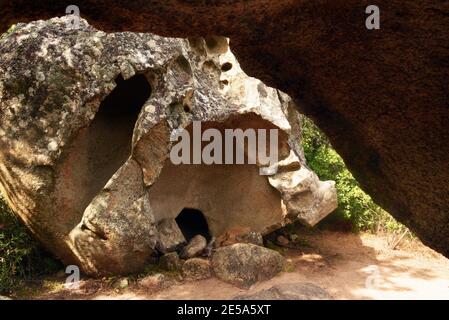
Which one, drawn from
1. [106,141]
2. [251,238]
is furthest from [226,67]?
[251,238]

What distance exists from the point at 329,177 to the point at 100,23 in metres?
9.74

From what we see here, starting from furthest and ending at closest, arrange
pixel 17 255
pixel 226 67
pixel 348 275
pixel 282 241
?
pixel 282 241 → pixel 226 67 → pixel 348 275 → pixel 17 255

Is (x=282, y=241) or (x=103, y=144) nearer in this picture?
(x=103, y=144)

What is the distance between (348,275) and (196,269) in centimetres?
281

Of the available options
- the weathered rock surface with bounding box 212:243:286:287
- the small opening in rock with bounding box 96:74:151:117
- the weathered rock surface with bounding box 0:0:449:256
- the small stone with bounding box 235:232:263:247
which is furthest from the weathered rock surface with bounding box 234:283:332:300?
the small opening in rock with bounding box 96:74:151:117

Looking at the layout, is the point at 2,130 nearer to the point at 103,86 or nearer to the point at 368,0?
the point at 103,86

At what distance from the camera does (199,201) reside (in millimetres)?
9289

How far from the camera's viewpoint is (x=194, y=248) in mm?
8195

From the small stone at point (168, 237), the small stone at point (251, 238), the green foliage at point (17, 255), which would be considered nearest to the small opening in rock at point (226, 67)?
the small stone at point (168, 237)

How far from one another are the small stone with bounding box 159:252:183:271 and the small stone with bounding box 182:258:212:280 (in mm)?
150

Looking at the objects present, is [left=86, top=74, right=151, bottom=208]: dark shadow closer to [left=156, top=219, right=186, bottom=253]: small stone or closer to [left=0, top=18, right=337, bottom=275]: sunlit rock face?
[left=0, top=18, right=337, bottom=275]: sunlit rock face

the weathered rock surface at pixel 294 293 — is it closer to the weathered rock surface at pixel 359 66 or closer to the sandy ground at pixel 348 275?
the sandy ground at pixel 348 275

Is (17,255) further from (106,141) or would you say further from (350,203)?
(350,203)

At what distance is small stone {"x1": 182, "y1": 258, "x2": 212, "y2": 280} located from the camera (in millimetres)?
7551
